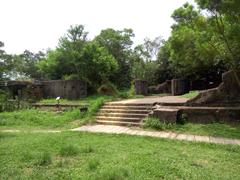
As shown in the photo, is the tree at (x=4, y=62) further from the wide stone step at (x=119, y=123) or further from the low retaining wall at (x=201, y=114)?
the low retaining wall at (x=201, y=114)

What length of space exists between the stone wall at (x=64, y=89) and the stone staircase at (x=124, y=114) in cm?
738

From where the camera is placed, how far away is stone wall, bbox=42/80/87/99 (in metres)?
16.8

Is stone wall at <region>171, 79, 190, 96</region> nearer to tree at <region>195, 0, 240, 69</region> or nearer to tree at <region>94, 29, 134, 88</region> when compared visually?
tree at <region>195, 0, 240, 69</region>

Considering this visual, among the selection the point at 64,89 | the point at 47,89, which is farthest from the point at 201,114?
the point at 47,89

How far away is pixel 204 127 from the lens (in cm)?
714

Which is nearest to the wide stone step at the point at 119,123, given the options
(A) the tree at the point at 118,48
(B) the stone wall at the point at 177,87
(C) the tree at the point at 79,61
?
(B) the stone wall at the point at 177,87

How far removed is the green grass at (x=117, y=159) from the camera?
3.71 meters

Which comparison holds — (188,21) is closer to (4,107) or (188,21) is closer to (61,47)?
(4,107)

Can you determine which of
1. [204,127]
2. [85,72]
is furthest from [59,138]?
[85,72]

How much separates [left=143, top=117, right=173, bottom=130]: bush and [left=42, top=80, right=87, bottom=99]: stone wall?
32.0ft

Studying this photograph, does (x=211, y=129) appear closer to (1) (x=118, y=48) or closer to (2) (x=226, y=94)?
(2) (x=226, y=94)

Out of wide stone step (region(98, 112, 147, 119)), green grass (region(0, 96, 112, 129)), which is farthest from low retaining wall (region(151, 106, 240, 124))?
green grass (region(0, 96, 112, 129))

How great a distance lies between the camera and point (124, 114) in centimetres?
881

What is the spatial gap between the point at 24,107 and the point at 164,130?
26.7 feet
